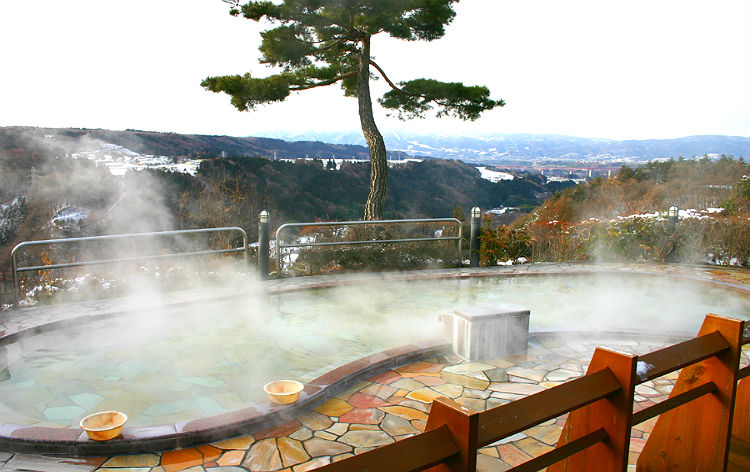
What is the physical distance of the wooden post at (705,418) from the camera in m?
1.93

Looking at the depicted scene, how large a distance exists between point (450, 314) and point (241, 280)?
11.2 feet

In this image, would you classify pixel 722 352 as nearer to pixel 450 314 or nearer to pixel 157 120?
pixel 450 314

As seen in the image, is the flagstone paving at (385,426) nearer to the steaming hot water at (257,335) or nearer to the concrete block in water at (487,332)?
the concrete block in water at (487,332)

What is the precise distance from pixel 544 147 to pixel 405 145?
38.2 feet

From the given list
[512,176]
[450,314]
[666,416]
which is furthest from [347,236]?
[512,176]

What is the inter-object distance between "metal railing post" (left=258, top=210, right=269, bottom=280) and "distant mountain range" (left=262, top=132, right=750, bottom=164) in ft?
34.3

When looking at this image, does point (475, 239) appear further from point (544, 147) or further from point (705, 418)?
point (544, 147)

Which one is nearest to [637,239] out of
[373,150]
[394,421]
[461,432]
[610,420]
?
[373,150]

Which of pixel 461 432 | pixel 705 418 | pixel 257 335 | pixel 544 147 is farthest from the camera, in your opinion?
pixel 544 147

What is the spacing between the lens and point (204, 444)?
2.95 m

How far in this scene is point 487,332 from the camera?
4.29 m

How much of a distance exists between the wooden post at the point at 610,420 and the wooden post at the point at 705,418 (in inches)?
20.8

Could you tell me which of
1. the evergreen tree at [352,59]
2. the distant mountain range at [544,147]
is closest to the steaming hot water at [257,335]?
the evergreen tree at [352,59]

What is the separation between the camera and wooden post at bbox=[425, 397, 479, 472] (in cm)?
108
